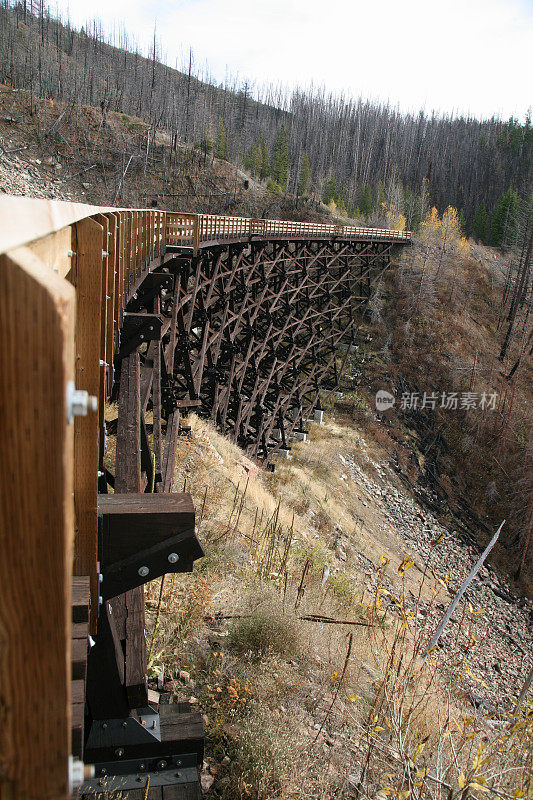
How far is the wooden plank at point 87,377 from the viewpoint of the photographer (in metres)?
1.31

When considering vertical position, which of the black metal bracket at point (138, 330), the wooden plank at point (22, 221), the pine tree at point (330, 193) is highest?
the pine tree at point (330, 193)

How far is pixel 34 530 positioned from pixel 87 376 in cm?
86

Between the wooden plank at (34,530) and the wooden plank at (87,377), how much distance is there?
714 mm

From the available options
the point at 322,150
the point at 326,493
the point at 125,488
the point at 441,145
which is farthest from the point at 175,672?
the point at 441,145

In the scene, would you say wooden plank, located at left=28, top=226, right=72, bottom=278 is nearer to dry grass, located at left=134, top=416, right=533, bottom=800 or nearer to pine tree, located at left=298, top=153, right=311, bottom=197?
dry grass, located at left=134, top=416, right=533, bottom=800

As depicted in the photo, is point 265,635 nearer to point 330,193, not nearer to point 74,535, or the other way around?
point 74,535

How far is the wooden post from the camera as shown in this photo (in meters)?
1.31

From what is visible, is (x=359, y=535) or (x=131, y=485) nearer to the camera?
(x=131, y=485)

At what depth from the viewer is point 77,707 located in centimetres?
124

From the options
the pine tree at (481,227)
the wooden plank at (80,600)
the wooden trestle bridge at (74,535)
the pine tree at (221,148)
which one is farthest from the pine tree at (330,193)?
the wooden plank at (80,600)

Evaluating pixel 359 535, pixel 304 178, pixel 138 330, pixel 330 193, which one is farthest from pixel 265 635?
pixel 304 178

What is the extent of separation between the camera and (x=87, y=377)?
1385 mm

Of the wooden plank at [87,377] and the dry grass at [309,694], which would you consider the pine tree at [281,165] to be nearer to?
the dry grass at [309,694]

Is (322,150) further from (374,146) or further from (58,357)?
(58,357)
